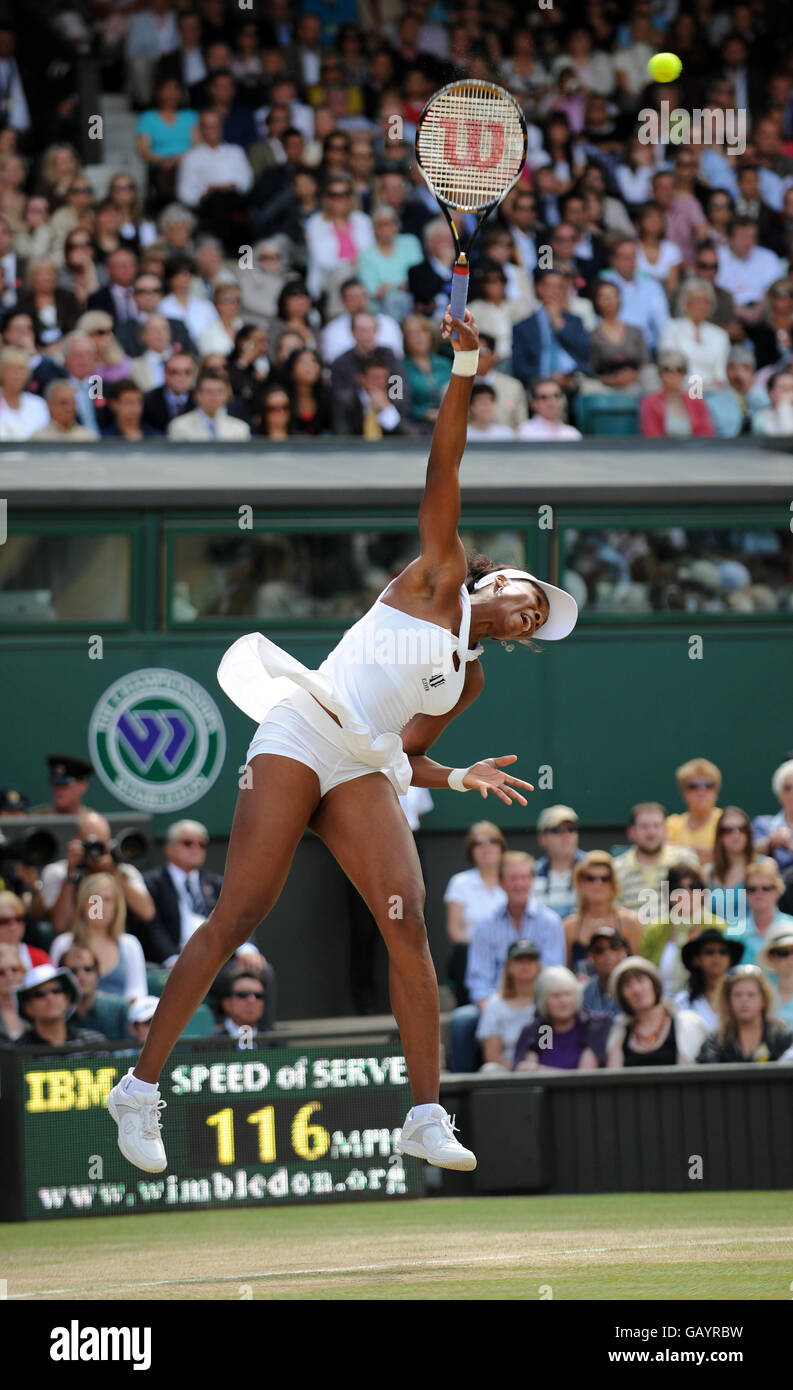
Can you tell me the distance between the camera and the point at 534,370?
12906 millimetres

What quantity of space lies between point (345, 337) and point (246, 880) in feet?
25.3

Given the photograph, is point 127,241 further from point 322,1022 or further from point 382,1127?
point 382,1127

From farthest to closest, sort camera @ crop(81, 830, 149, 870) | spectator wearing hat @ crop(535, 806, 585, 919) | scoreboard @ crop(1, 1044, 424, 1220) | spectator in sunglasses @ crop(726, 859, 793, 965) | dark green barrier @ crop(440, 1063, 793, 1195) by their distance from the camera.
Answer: spectator wearing hat @ crop(535, 806, 585, 919) → camera @ crop(81, 830, 149, 870) → spectator in sunglasses @ crop(726, 859, 793, 965) → dark green barrier @ crop(440, 1063, 793, 1195) → scoreboard @ crop(1, 1044, 424, 1220)

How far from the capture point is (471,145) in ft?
19.0

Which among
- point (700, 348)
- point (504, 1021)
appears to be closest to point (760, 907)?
point (504, 1021)

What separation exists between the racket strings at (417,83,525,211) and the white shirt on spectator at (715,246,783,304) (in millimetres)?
8616

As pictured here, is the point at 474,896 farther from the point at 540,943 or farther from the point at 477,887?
the point at 540,943

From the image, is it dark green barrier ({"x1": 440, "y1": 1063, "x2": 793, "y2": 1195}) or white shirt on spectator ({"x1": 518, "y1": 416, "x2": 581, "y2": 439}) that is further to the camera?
white shirt on spectator ({"x1": 518, "y1": 416, "x2": 581, "y2": 439})

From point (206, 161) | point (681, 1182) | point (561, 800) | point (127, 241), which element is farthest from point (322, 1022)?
point (206, 161)

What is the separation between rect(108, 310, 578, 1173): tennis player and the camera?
5441 millimetres

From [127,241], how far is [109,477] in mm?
2045

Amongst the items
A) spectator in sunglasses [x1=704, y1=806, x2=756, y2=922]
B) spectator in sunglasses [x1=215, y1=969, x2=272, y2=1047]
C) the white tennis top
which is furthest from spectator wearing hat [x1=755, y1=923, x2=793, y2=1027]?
the white tennis top

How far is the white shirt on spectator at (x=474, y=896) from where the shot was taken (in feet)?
33.3

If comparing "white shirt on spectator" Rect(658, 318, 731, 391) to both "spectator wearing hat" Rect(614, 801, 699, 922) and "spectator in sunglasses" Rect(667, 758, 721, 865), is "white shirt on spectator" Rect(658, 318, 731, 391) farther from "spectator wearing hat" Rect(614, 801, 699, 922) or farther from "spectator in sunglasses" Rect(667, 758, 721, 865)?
"spectator wearing hat" Rect(614, 801, 699, 922)
